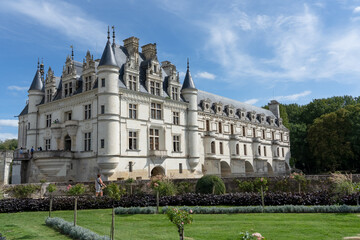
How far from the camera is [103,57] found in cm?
2975

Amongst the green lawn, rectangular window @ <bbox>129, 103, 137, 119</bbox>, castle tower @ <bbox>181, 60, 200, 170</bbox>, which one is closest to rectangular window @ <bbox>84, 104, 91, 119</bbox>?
rectangular window @ <bbox>129, 103, 137, 119</bbox>


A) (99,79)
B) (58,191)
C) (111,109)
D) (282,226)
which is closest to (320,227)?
(282,226)

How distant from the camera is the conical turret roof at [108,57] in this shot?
2936 cm

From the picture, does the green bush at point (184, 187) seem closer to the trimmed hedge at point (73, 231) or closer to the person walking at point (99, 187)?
the person walking at point (99, 187)

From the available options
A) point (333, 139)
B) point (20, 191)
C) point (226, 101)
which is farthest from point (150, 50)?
point (333, 139)

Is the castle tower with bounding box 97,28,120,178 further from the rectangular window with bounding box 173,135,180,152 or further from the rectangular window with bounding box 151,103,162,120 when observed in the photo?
the rectangular window with bounding box 173,135,180,152

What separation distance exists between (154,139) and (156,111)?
278 centimetres

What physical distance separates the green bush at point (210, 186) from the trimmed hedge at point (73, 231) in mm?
8847

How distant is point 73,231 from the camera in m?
10.4

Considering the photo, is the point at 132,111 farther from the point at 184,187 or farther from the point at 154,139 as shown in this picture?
the point at 184,187

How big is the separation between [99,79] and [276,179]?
1751 cm

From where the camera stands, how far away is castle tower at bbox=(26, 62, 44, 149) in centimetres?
3500

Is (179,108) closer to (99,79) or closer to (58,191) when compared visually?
(99,79)

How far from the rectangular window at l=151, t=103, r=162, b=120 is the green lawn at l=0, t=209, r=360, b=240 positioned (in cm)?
1856
